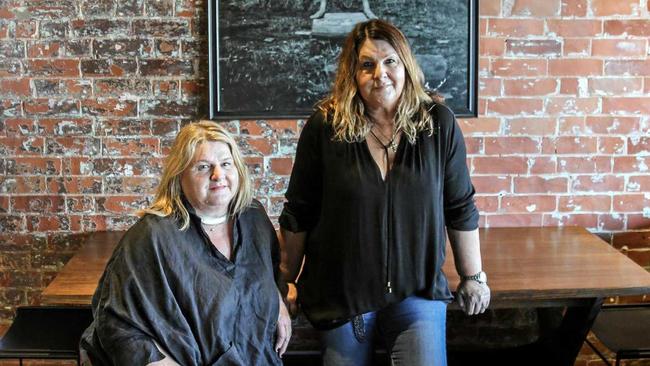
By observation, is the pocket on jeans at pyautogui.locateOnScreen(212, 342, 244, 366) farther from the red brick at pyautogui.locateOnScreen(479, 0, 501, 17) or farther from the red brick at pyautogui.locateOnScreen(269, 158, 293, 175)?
the red brick at pyautogui.locateOnScreen(479, 0, 501, 17)

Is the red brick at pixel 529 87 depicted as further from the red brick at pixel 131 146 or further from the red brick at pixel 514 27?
the red brick at pixel 131 146

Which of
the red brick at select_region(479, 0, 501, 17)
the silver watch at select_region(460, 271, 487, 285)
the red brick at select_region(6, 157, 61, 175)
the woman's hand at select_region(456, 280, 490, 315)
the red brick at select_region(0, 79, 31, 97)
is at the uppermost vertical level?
the red brick at select_region(479, 0, 501, 17)

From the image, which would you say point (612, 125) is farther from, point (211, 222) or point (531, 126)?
point (211, 222)

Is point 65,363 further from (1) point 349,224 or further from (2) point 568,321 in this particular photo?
(2) point 568,321

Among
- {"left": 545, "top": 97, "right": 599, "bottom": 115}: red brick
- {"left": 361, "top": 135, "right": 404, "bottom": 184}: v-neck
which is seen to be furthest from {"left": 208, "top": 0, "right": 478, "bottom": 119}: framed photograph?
{"left": 361, "top": 135, "right": 404, "bottom": 184}: v-neck

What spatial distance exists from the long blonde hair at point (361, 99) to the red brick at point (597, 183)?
1.20 meters

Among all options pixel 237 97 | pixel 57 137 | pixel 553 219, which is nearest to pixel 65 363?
pixel 57 137

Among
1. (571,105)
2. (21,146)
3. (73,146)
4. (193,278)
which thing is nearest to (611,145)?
(571,105)

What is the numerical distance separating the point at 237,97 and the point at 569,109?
1364mm

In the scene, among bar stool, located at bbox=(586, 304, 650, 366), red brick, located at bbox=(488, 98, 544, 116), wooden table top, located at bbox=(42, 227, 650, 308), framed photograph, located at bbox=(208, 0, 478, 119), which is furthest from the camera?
red brick, located at bbox=(488, 98, 544, 116)

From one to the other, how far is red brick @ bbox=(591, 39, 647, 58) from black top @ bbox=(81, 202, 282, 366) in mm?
1769

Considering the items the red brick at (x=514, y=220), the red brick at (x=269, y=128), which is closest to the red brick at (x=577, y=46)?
the red brick at (x=514, y=220)

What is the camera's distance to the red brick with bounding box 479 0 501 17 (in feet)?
9.86

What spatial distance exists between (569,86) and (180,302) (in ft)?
6.20
